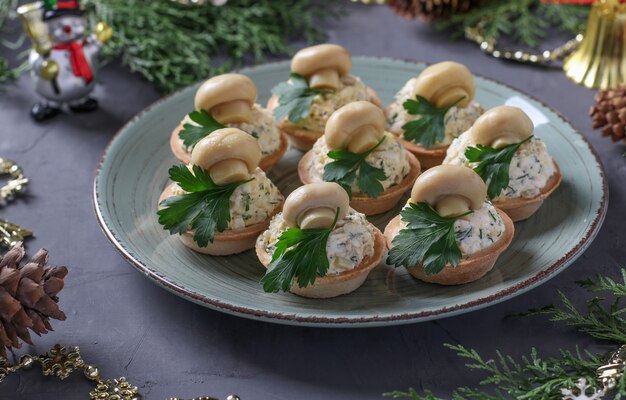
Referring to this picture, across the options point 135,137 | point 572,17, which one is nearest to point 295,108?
point 135,137

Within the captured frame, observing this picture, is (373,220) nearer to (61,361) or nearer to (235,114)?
(235,114)

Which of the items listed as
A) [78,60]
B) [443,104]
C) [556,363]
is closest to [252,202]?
[443,104]

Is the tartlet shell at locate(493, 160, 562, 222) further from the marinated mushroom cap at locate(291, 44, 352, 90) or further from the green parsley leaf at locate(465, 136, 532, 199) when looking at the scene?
the marinated mushroom cap at locate(291, 44, 352, 90)

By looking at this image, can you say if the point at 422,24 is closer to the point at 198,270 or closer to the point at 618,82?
the point at 618,82

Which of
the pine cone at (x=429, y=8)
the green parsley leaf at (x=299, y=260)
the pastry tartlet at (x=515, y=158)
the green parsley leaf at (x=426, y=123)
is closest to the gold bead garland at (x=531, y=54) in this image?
the pine cone at (x=429, y=8)

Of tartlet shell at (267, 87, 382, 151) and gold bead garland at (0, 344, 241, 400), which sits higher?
tartlet shell at (267, 87, 382, 151)

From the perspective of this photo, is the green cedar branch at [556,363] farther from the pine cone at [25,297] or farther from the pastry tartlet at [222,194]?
the pine cone at [25,297]

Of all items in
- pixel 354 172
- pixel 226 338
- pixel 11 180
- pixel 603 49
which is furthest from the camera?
pixel 603 49

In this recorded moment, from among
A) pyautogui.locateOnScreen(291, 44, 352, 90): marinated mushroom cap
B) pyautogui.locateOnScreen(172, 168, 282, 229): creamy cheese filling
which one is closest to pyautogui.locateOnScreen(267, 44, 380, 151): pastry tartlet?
pyautogui.locateOnScreen(291, 44, 352, 90): marinated mushroom cap
